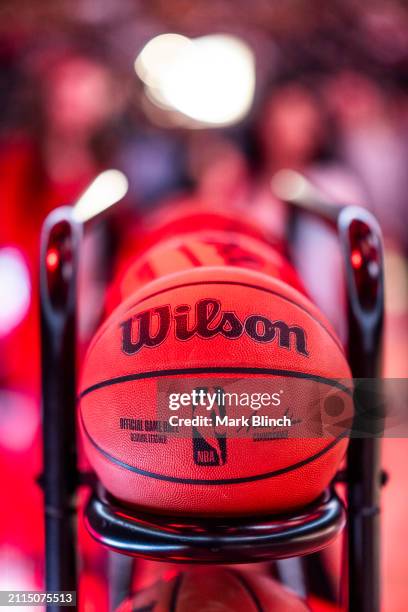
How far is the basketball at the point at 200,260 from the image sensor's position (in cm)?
72

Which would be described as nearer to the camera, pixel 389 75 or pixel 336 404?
pixel 336 404

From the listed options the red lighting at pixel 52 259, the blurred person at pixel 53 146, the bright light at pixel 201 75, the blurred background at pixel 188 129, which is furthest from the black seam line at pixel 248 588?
the bright light at pixel 201 75

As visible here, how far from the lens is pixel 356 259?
70 centimetres

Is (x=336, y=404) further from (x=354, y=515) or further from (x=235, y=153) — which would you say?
(x=235, y=153)

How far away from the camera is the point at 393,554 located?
4.04 feet

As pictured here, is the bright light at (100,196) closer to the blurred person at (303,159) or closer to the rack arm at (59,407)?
the rack arm at (59,407)

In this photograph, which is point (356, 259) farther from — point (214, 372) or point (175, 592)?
point (175, 592)

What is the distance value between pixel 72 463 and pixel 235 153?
101cm

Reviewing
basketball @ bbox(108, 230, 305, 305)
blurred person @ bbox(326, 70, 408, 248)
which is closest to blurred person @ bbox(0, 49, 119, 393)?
blurred person @ bbox(326, 70, 408, 248)

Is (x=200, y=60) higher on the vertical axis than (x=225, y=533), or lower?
higher

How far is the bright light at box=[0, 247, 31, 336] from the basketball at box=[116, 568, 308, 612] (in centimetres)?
92

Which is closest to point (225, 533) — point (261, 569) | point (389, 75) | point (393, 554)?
point (261, 569)

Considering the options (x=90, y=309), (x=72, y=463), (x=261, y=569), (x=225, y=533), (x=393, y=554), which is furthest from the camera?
(x=90, y=309)

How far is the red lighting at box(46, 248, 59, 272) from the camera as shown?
2.27ft
